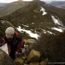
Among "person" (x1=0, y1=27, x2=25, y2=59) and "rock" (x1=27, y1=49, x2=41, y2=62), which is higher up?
"person" (x1=0, y1=27, x2=25, y2=59)

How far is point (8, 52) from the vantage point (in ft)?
21.9

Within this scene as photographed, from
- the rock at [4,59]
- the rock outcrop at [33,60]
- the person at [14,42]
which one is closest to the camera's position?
the rock at [4,59]

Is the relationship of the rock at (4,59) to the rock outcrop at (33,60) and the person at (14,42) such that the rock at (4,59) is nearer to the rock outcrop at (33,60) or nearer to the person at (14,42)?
the person at (14,42)

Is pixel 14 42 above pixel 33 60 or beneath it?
above

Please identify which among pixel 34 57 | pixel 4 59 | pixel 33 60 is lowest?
pixel 33 60

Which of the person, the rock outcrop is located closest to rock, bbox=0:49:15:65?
the person

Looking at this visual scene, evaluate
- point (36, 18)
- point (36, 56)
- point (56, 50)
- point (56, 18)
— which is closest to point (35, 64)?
point (36, 56)

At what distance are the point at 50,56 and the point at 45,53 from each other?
1.04 feet

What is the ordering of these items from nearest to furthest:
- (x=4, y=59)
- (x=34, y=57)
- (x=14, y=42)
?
(x=4, y=59)
(x=14, y=42)
(x=34, y=57)

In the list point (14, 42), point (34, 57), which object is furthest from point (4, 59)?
point (34, 57)

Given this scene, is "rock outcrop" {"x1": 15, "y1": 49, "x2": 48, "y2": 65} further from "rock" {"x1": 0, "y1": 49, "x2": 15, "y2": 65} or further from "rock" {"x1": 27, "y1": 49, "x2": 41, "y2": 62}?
"rock" {"x1": 0, "y1": 49, "x2": 15, "y2": 65}

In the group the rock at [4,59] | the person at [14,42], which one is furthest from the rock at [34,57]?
the rock at [4,59]

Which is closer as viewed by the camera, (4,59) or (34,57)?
(4,59)

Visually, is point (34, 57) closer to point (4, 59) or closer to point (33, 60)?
point (33, 60)
